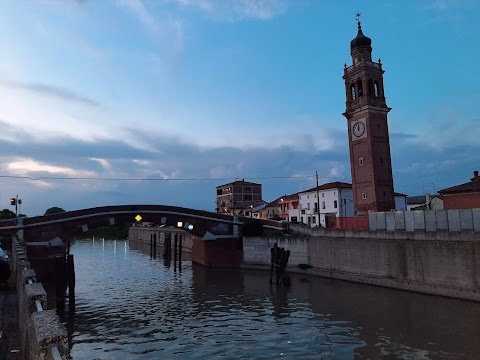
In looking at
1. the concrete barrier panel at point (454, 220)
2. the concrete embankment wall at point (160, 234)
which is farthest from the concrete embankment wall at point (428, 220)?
the concrete embankment wall at point (160, 234)

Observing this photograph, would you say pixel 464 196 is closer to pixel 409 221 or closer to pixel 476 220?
pixel 409 221

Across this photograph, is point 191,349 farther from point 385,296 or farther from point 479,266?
point 479,266

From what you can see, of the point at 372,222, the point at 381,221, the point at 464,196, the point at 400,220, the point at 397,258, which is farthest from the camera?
the point at 464,196

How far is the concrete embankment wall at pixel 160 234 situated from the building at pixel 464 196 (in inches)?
1534

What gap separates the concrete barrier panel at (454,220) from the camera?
26784 mm

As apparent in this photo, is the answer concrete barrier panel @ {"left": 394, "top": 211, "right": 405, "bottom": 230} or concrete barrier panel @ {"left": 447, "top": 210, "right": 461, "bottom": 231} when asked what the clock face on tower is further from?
concrete barrier panel @ {"left": 447, "top": 210, "right": 461, "bottom": 231}

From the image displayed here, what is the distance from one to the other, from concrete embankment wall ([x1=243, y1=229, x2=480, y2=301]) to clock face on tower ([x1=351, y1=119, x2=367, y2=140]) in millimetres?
18740

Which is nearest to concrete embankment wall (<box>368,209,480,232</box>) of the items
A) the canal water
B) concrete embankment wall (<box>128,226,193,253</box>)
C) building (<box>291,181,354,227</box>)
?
the canal water

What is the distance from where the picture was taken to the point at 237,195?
11812cm

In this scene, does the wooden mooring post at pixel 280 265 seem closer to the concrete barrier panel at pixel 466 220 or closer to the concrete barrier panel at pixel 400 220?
the concrete barrier panel at pixel 400 220

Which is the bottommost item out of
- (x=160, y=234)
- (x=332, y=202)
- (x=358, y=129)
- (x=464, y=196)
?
(x=160, y=234)

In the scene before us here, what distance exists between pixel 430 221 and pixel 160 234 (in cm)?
6220

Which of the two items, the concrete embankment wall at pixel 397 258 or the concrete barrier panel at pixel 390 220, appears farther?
the concrete barrier panel at pixel 390 220

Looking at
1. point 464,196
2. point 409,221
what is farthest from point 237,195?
point 409,221
